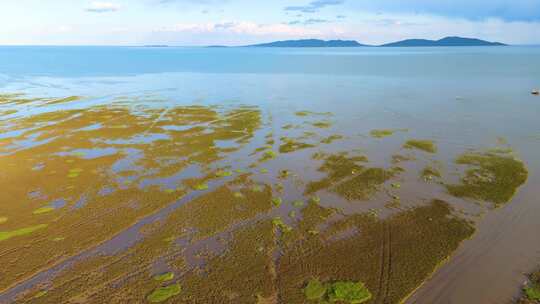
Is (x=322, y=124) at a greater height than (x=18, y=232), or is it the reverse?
(x=322, y=124)

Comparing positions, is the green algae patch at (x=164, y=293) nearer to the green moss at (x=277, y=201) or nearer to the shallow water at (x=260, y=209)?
the shallow water at (x=260, y=209)

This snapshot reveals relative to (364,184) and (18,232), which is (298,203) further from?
(18,232)

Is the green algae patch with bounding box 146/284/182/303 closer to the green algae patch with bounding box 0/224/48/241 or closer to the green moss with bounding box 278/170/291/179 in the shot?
the green algae patch with bounding box 0/224/48/241

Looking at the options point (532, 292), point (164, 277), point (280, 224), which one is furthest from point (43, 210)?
point (532, 292)

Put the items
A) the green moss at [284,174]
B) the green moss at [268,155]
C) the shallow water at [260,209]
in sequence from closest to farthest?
the shallow water at [260,209] < the green moss at [284,174] < the green moss at [268,155]

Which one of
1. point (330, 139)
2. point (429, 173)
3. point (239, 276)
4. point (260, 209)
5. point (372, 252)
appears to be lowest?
point (239, 276)

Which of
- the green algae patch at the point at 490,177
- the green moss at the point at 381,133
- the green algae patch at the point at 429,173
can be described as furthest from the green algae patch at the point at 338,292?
the green moss at the point at 381,133

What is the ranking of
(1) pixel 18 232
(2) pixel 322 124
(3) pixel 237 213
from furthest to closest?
1. (2) pixel 322 124
2. (3) pixel 237 213
3. (1) pixel 18 232
